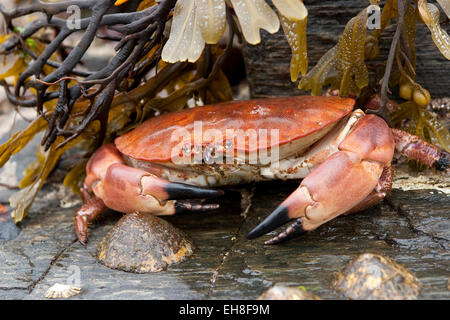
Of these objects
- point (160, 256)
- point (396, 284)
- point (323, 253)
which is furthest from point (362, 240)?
point (160, 256)

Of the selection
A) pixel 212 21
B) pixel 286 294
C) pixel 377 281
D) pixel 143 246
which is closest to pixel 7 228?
pixel 143 246

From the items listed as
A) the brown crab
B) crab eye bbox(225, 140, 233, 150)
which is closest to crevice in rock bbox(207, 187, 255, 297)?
the brown crab

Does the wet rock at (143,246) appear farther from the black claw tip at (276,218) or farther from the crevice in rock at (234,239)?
the black claw tip at (276,218)

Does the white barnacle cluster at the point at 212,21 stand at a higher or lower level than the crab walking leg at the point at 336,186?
higher

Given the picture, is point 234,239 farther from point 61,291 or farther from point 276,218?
point 61,291

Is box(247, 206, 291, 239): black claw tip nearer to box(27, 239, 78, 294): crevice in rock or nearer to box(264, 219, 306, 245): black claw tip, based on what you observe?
box(264, 219, 306, 245): black claw tip

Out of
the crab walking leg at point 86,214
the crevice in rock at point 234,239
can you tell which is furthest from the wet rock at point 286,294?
the crab walking leg at point 86,214

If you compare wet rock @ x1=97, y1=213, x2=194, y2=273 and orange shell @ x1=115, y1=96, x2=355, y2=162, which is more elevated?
orange shell @ x1=115, y1=96, x2=355, y2=162
